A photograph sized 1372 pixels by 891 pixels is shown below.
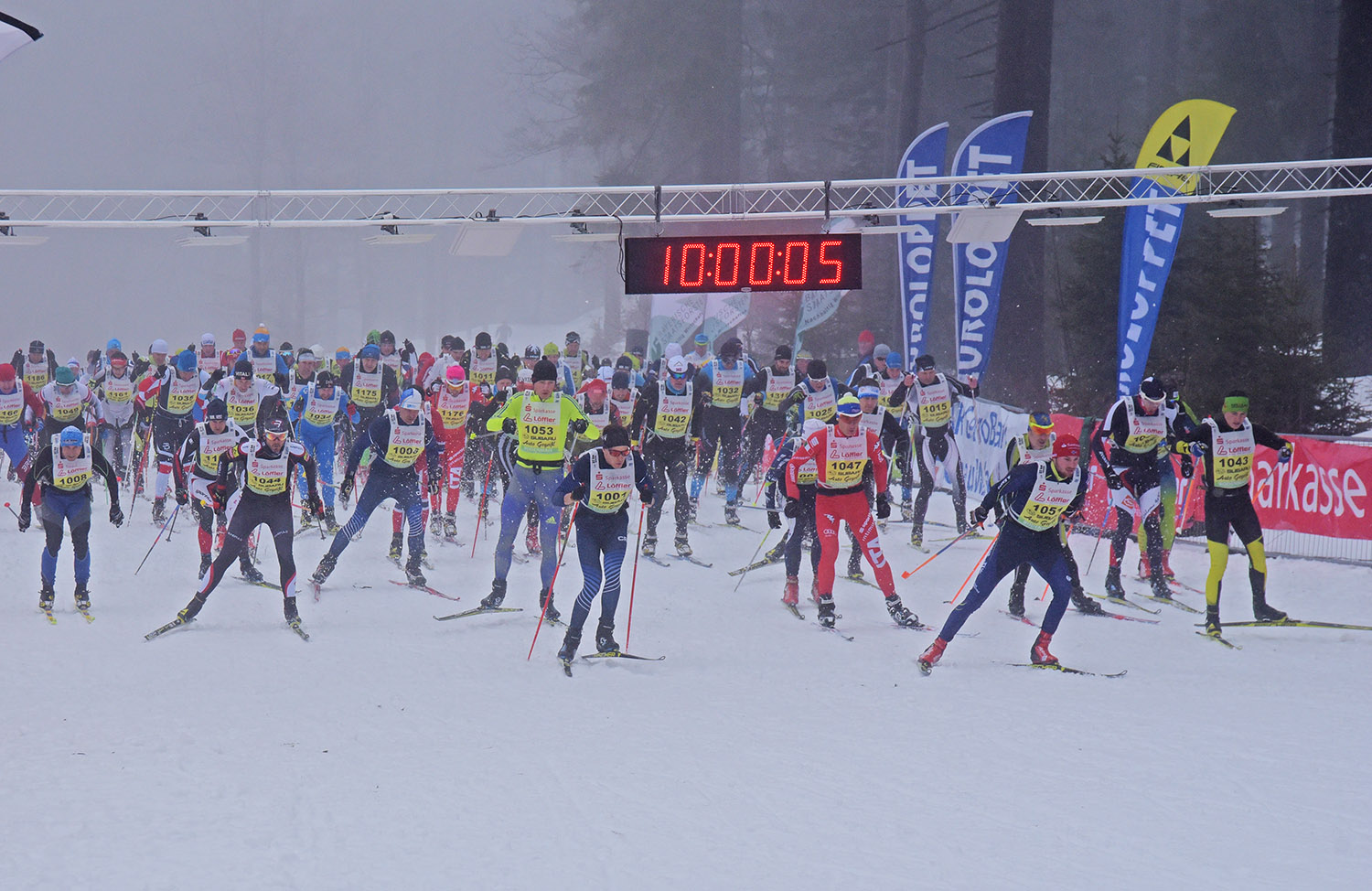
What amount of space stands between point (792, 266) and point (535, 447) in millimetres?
3825

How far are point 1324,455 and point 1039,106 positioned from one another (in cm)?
1205

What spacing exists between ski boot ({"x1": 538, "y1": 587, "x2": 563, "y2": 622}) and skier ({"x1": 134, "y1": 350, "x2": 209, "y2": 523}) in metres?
6.80

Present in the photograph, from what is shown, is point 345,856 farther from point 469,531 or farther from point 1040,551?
point 469,531

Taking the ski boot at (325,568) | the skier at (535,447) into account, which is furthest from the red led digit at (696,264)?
the ski boot at (325,568)

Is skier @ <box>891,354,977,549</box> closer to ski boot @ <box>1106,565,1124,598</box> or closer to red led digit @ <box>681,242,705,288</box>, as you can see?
ski boot @ <box>1106,565,1124,598</box>

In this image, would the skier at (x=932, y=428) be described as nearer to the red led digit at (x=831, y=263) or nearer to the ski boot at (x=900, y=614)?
the red led digit at (x=831, y=263)

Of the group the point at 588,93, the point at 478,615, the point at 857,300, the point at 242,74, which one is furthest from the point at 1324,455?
the point at 242,74

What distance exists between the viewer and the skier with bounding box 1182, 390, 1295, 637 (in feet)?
32.8

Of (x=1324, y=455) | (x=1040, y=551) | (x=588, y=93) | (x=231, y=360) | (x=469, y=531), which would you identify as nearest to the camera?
(x=1040, y=551)

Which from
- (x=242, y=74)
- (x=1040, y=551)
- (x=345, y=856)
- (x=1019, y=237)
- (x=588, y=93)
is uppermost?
(x=242, y=74)

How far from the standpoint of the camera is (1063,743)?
24.5 feet

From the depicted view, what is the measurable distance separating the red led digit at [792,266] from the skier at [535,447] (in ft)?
10.5

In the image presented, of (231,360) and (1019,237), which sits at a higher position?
(1019,237)

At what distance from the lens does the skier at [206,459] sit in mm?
11305
